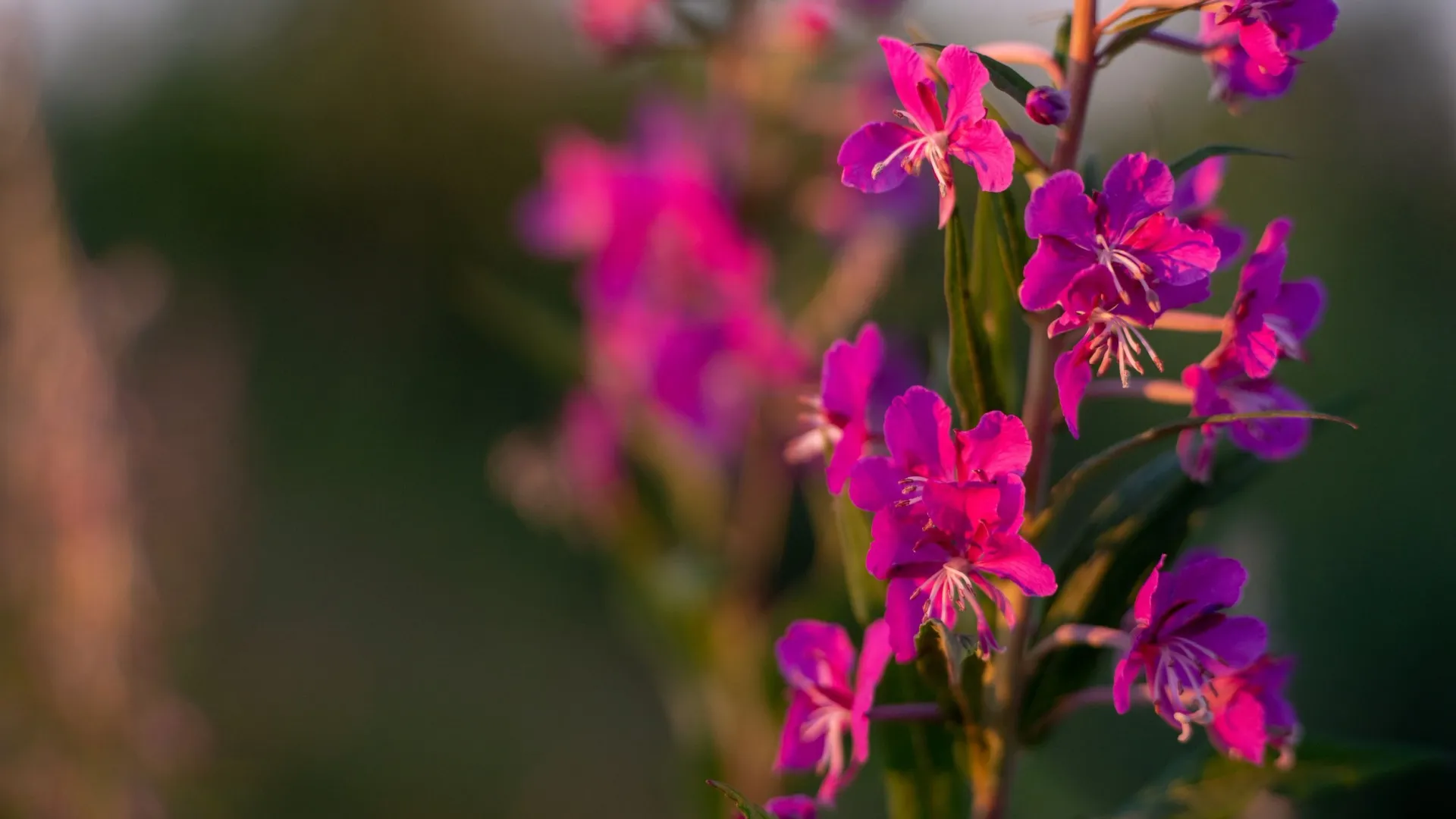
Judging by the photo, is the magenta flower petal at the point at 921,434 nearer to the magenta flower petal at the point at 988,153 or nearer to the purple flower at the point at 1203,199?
the magenta flower petal at the point at 988,153

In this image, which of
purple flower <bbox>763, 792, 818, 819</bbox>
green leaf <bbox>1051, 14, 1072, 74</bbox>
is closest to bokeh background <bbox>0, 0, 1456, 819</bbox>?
green leaf <bbox>1051, 14, 1072, 74</bbox>

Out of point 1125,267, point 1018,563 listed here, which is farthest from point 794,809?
point 1125,267

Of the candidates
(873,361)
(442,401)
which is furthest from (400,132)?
(873,361)

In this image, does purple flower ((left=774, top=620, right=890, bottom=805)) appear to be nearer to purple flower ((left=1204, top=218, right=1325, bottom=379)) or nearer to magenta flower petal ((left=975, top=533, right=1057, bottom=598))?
magenta flower petal ((left=975, top=533, right=1057, bottom=598))

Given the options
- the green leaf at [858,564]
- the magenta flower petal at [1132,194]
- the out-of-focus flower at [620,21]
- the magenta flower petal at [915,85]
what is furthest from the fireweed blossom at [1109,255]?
the out-of-focus flower at [620,21]

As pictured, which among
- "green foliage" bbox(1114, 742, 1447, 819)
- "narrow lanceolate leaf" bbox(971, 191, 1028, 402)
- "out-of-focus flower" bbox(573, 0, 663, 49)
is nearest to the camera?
"narrow lanceolate leaf" bbox(971, 191, 1028, 402)

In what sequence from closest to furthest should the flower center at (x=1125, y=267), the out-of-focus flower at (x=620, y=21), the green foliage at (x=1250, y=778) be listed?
the flower center at (x=1125, y=267)
the green foliage at (x=1250, y=778)
the out-of-focus flower at (x=620, y=21)

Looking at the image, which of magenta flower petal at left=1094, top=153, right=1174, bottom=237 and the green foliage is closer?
magenta flower petal at left=1094, top=153, right=1174, bottom=237
